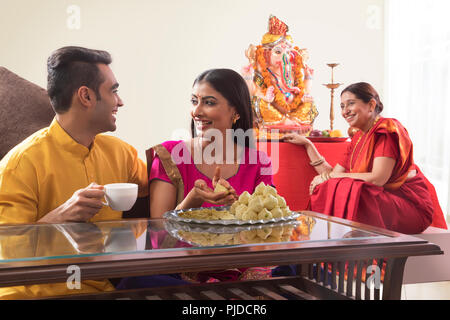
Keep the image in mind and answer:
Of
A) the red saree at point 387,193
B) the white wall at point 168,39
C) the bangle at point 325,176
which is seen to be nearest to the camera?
the red saree at point 387,193

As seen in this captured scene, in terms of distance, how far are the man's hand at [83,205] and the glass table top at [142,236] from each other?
28 mm

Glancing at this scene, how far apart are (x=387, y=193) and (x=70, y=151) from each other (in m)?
1.87

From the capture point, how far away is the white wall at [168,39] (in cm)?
503

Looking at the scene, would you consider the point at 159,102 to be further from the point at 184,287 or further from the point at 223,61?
the point at 184,287

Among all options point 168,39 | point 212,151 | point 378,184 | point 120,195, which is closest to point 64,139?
point 120,195

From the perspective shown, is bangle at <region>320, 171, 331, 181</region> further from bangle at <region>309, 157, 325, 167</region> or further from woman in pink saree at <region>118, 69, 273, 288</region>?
woman in pink saree at <region>118, 69, 273, 288</region>

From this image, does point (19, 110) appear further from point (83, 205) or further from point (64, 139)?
point (83, 205)

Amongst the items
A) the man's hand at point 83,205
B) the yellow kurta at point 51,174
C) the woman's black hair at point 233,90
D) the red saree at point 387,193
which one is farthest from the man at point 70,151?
the red saree at point 387,193

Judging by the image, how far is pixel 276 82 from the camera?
351 cm

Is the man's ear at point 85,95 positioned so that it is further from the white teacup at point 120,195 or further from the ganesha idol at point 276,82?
the ganesha idol at point 276,82

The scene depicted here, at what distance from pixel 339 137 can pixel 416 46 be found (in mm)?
2303

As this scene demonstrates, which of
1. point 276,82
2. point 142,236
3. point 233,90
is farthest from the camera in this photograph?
point 276,82

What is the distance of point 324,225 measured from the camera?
119cm
